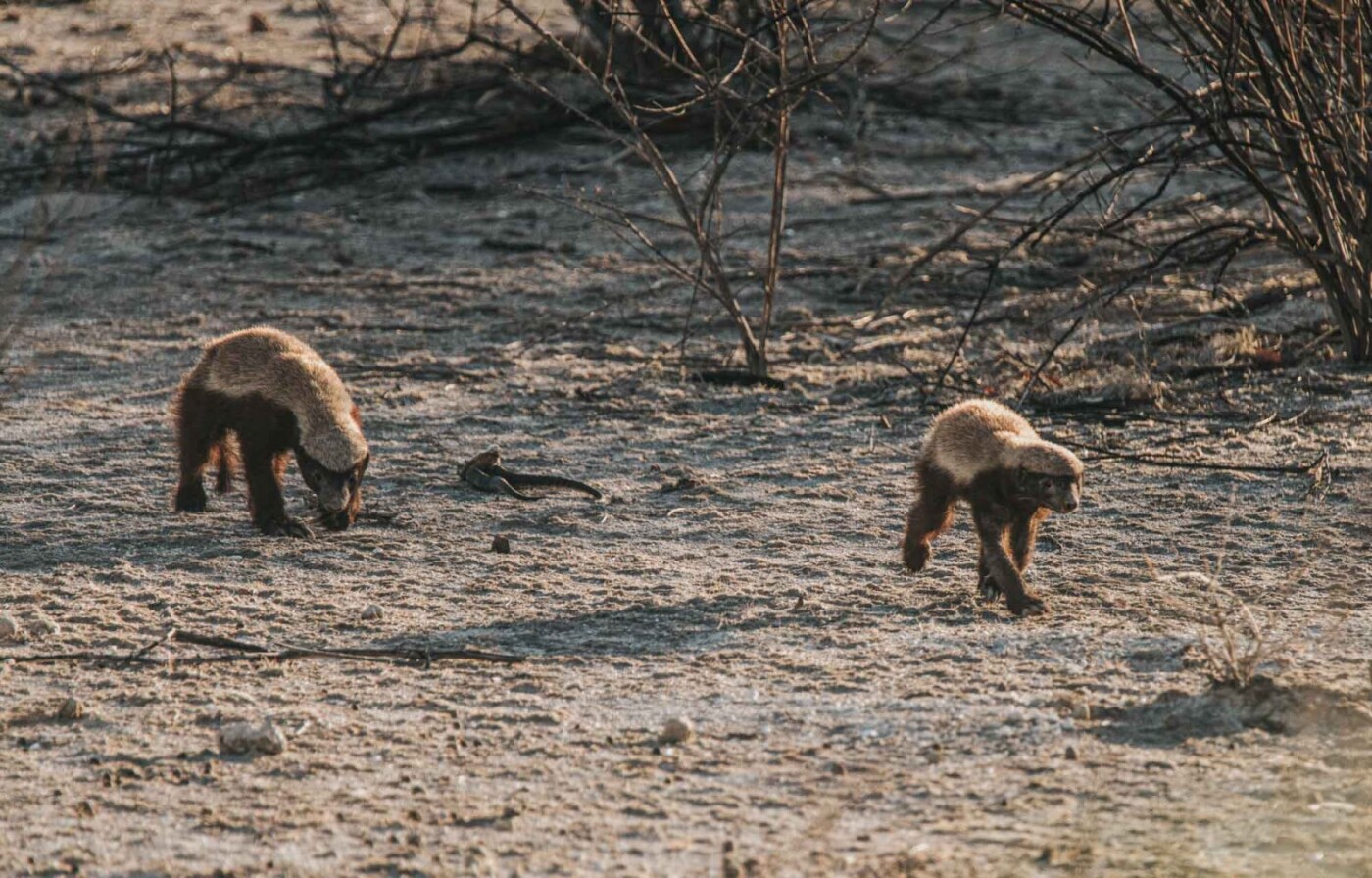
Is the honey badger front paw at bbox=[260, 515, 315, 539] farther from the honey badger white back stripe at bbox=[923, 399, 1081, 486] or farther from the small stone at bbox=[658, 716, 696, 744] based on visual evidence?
the small stone at bbox=[658, 716, 696, 744]

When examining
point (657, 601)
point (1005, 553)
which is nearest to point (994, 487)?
point (1005, 553)

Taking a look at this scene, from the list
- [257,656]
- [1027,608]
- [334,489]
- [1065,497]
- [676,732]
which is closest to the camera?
[676,732]

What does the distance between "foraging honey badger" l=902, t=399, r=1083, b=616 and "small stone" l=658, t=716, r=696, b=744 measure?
1640mm

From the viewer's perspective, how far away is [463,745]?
4824mm

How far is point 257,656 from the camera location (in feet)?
18.2

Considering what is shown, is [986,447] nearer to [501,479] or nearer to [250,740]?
[501,479]

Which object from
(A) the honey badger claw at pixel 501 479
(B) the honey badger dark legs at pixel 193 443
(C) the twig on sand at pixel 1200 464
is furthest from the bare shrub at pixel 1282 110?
(B) the honey badger dark legs at pixel 193 443

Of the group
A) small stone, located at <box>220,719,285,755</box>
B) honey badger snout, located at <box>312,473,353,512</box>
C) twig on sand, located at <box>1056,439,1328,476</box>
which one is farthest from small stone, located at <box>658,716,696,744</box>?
twig on sand, located at <box>1056,439,1328,476</box>

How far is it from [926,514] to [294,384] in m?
2.65

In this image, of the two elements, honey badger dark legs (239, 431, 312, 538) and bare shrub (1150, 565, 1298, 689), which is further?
honey badger dark legs (239, 431, 312, 538)

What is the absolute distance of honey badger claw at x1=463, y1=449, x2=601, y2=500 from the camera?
7766mm

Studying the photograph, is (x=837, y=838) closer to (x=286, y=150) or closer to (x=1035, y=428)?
(x=1035, y=428)

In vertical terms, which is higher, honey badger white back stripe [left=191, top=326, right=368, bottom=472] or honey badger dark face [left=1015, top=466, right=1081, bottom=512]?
honey badger dark face [left=1015, top=466, right=1081, bottom=512]

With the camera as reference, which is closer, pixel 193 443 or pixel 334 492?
pixel 334 492
